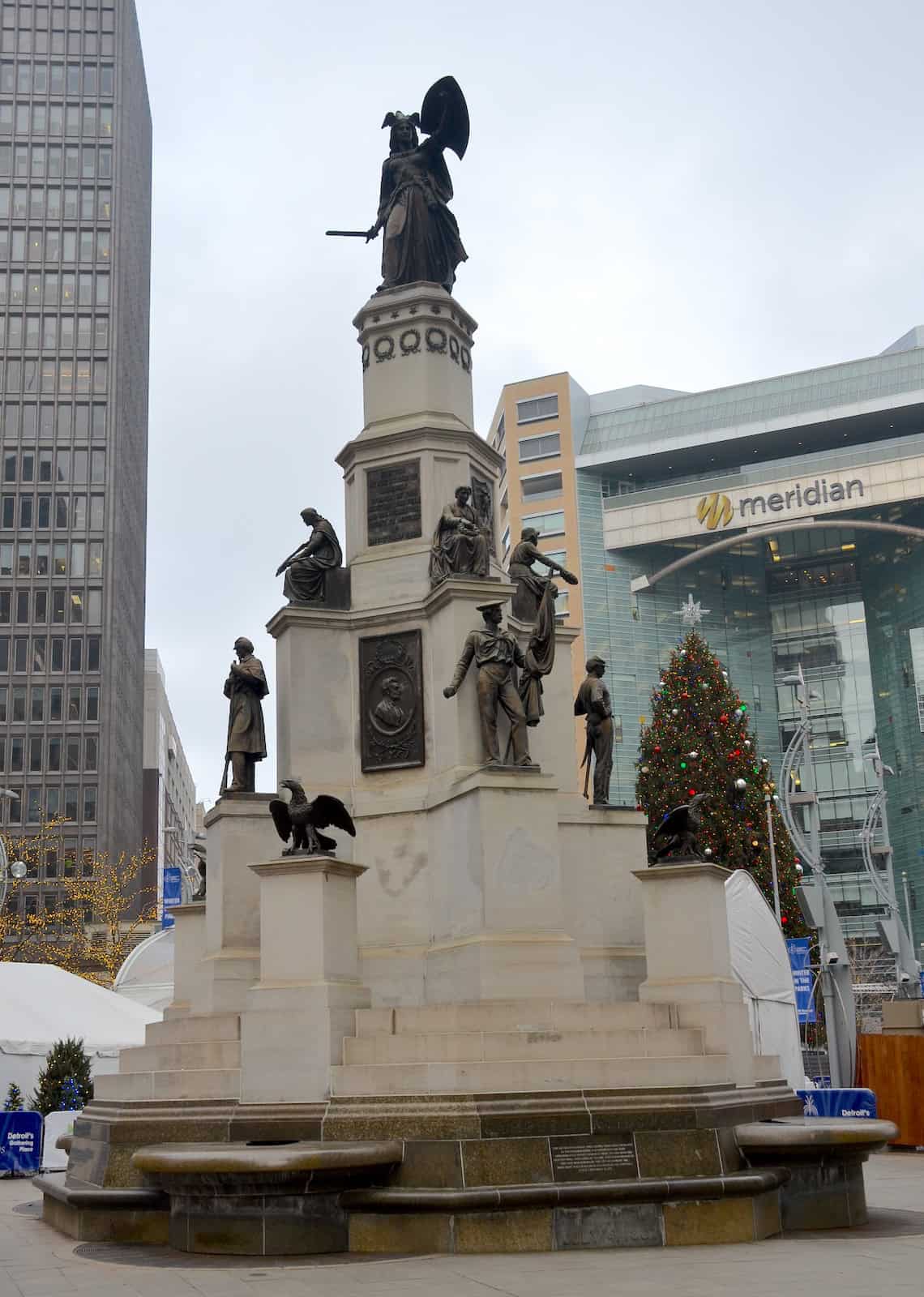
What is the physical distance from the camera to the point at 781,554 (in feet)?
322

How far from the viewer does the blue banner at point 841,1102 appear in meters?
24.3

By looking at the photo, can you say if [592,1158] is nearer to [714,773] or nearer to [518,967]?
[518,967]

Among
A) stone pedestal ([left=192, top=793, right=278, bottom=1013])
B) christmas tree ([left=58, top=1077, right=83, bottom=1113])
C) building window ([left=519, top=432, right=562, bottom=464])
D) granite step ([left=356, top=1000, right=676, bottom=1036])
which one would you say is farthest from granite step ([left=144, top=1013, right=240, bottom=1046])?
building window ([left=519, top=432, right=562, bottom=464])

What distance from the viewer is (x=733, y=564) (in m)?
97.9

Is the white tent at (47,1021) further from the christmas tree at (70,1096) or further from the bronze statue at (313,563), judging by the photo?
the bronze statue at (313,563)

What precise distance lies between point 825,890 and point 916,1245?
58.7 ft

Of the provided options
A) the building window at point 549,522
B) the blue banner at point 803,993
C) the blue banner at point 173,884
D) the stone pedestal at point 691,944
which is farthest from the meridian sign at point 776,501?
the stone pedestal at point 691,944

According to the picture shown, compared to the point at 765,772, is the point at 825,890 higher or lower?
lower

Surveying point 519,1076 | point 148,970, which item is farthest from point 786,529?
point 519,1076

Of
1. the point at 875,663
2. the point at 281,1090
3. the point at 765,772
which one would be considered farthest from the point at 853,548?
the point at 281,1090

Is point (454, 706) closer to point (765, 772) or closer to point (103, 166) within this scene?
point (765, 772)

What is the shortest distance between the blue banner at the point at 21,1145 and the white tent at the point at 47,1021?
1713mm

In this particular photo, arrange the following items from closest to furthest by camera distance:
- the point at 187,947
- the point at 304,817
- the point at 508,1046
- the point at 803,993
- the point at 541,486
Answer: the point at 508,1046
the point at 304,817
the point at 187,947
the point at 803,993
the point at 541,486

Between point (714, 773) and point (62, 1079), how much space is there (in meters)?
29.4
